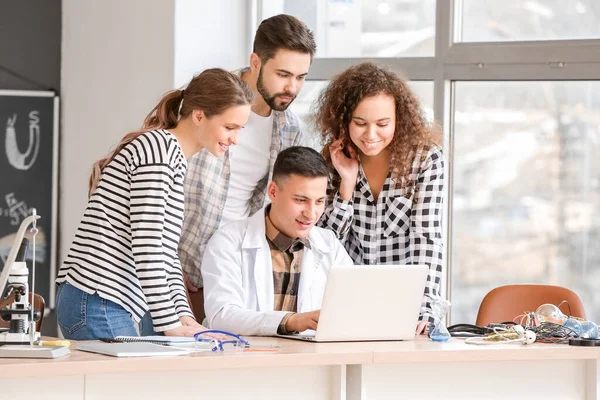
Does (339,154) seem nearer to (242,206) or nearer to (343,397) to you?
(242,206)

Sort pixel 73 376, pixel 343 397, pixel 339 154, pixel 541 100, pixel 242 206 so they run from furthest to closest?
pixel 541 100 < pixel 242 206 < pixel 339 154 < pixel 343 397 < pixel 73 376

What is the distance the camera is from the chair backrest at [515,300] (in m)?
3.51

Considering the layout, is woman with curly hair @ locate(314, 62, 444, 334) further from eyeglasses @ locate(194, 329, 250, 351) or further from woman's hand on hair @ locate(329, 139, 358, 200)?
eyeglasses @ locate(194, 329, 250, 351)

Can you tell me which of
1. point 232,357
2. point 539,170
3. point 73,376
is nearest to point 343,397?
point 232,357

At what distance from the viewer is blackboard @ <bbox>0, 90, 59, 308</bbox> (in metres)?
4.39

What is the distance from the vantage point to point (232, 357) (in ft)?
7.26

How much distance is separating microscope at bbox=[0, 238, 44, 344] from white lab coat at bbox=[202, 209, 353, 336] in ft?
2.52

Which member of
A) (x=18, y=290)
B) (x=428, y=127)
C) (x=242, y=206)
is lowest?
(x=18, y=290)

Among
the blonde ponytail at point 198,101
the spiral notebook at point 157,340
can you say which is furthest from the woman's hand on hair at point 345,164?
the spiral notebook at point 157,340

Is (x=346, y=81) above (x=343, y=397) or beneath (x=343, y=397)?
above

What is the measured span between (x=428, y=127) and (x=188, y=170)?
85cm

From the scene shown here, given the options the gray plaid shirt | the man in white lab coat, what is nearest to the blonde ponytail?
the man in white lab coat

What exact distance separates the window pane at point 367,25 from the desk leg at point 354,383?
231 centimetres

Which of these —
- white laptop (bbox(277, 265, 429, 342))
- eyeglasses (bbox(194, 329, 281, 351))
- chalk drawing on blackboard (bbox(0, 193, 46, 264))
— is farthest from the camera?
chalk drawing on blackboard (bbox(0, 193, 46, 264))
